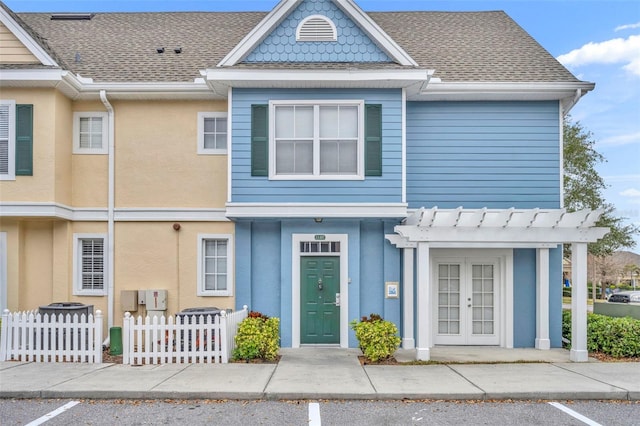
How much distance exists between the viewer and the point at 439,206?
438 inches

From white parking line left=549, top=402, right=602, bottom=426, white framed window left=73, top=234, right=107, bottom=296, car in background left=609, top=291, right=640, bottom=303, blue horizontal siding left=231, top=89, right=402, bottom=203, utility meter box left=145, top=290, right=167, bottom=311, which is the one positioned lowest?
car in background left=609, top=291, right=640, bottom=303

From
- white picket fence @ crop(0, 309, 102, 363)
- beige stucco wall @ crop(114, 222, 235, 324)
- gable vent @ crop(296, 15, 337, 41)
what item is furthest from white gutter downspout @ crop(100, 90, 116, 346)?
gable vent @ crop(296, 15, 337, 41)

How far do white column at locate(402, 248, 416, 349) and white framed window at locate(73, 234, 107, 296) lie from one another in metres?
7.04

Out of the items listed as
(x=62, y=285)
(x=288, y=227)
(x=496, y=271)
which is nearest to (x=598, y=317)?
(x=496, y=271)

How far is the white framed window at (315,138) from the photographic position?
10273 mm

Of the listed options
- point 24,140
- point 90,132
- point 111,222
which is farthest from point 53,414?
point 90,132

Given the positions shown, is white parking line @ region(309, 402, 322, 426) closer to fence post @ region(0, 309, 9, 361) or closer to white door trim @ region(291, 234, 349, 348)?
white door trim @ region(291, 234, 349, 348)

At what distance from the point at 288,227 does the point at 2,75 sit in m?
6.92

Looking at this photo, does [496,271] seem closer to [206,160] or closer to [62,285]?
[206,160]

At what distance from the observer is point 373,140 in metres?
10.2

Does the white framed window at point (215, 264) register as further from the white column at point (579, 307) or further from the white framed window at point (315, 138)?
the white column at point (579, 307)

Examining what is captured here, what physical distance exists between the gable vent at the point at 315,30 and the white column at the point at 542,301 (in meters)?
6.90

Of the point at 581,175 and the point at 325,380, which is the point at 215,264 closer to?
the point at 325,380

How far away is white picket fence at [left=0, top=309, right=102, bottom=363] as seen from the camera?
9.01m
